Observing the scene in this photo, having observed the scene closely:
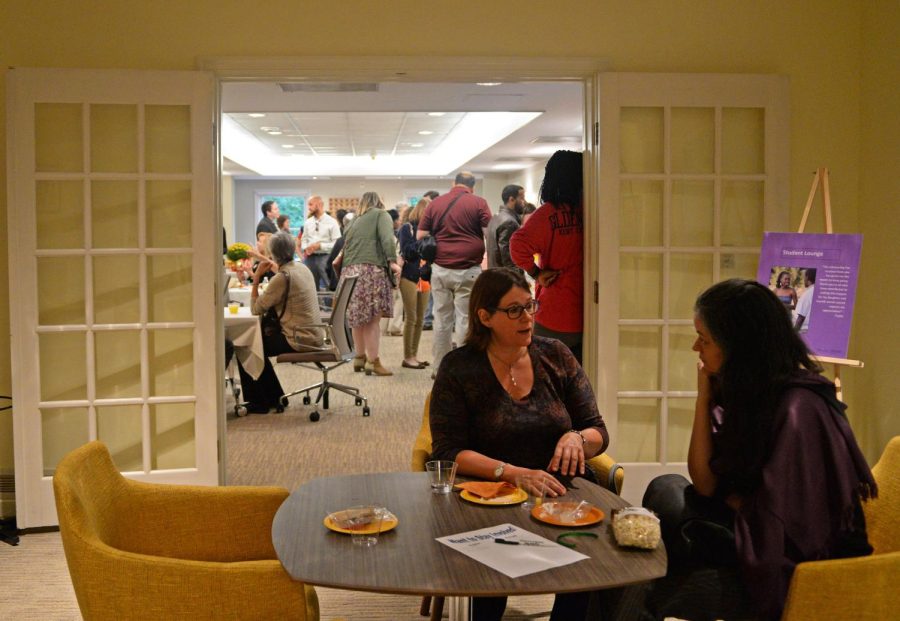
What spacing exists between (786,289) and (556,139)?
8525mm

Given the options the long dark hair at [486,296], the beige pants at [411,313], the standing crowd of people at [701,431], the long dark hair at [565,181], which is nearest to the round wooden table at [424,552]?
the standing crowd of people at [701,431]

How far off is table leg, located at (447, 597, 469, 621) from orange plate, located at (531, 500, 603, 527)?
1.07 ft

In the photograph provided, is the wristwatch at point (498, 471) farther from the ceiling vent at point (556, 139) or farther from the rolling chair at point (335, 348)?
the ceiling vent at point (556, 139)

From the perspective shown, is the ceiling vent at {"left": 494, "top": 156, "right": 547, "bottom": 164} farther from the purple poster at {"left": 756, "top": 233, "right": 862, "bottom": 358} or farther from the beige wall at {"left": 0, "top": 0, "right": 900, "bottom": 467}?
the purple poster at {"left": 756, "top": 233, "right": 862, "bottom": 358}

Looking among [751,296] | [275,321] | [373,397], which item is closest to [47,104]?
[275,321]

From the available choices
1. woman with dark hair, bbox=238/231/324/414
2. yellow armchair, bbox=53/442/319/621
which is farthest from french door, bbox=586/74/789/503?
woman with dark hair, bbox=238/231/324/414

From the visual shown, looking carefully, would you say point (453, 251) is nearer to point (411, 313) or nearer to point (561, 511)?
point (411, 313)

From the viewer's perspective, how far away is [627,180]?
14.4 feet

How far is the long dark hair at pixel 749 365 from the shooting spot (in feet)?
6.82

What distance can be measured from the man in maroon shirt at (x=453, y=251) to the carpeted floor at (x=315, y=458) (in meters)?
0.68

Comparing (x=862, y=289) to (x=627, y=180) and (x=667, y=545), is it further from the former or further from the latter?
(x=667, y=545)

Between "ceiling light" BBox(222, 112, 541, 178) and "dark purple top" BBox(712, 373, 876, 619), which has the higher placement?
"ceiling light" BBox(222, 112, 541, 178)

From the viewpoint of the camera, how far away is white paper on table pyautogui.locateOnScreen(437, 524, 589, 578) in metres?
1.79

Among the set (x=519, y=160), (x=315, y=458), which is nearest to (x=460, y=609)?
(x=315, y=458)
